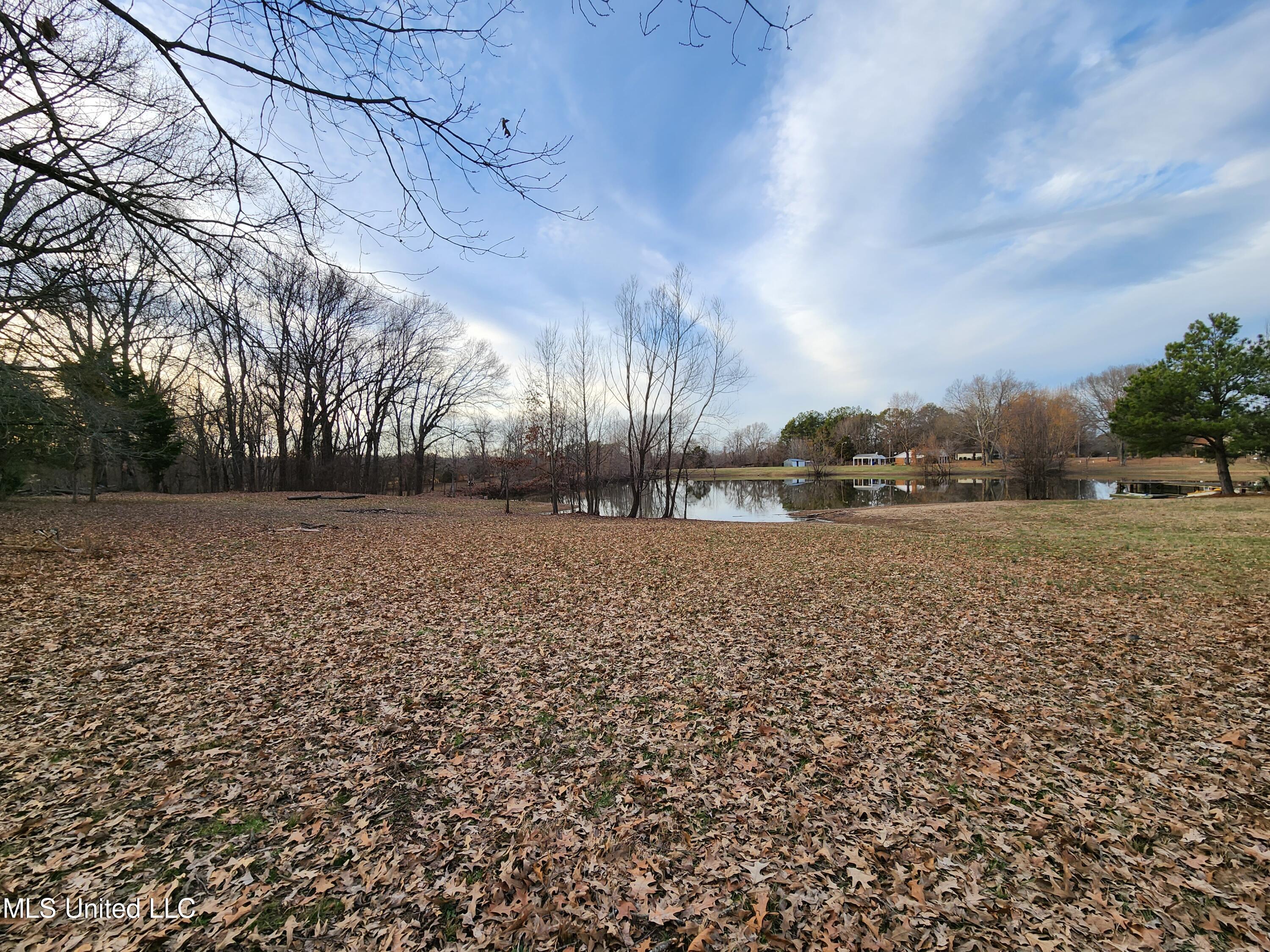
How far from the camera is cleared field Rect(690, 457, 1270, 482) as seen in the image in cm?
3669

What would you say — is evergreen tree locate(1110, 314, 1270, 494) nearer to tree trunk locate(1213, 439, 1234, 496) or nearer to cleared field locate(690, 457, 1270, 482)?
tree trunk locate(1213, 439, 1234, 496)

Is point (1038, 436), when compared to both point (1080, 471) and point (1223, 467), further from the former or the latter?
point (1080, 471)

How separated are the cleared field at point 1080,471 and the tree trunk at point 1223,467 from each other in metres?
7.18

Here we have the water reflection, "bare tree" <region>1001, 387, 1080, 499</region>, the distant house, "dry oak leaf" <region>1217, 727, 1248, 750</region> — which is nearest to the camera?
"dry oak leaf" <region>1217, 727, 1248, 750</region>

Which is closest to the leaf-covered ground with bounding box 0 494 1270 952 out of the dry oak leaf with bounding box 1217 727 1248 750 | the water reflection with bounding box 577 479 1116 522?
the dry oak leaf with bounding box 1217 727 1248 750

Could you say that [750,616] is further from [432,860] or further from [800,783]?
[432,860]

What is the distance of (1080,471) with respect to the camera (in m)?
49.2

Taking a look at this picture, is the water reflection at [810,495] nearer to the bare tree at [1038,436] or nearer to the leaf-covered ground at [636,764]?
the bare tree at [1038,436]

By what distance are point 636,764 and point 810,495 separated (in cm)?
3234

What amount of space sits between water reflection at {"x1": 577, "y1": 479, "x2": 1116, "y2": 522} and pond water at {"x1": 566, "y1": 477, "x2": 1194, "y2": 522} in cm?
6

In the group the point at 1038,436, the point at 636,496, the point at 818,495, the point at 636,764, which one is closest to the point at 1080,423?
the point at 1038,436

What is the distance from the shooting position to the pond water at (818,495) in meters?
24.8

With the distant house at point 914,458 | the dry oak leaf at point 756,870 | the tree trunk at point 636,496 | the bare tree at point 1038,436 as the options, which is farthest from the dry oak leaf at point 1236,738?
the distant house at point 914,458

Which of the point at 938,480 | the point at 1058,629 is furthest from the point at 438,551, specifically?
the point at 938,480
